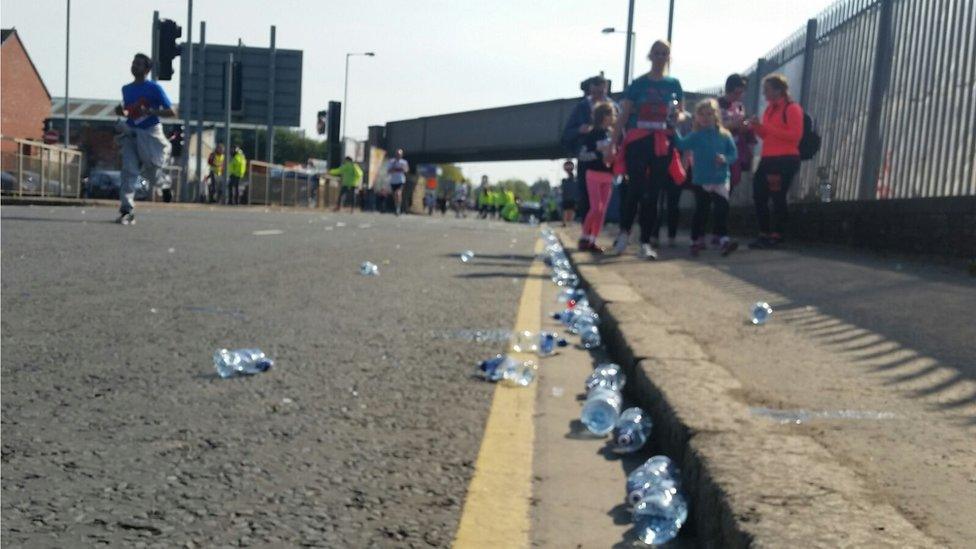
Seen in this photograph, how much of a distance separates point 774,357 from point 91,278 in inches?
165

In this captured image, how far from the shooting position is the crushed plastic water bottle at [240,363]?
→ 454 centimetres

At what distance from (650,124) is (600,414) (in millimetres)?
7424

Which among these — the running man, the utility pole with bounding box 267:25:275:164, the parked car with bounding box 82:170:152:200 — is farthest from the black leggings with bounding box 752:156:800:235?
the utility pole with bounding box 267:25:275:164

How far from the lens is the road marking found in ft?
9.27

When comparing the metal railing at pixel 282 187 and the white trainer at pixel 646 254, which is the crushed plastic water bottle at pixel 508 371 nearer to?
the white trainer at pixel 646 254

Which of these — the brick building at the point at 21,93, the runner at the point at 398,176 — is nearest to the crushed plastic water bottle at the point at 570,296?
the runner at the point at 398,176

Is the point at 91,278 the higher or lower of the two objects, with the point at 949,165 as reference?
lower

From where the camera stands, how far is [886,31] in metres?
12.3

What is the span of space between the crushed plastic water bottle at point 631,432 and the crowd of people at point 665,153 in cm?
734

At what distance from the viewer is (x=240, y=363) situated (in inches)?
181

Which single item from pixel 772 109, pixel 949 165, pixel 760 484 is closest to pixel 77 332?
pixel 760 484

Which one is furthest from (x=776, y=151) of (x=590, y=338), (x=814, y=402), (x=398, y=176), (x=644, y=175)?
(x=398, y=176)

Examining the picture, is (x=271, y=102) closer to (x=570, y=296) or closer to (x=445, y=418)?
(x=570, y=296)

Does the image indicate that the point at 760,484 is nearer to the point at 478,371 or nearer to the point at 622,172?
the point at 478,371
